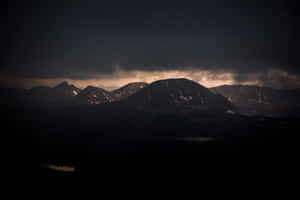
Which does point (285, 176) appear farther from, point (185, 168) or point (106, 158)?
point (106, 158)

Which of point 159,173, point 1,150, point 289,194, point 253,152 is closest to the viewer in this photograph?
point 289,194

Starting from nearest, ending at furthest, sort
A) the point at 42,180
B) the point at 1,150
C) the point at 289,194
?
the point at 289,194, the point at 42,180, the point at 1,150

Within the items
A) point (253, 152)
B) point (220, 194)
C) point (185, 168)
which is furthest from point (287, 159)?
point (220, 194)

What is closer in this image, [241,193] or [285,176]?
[241,193]

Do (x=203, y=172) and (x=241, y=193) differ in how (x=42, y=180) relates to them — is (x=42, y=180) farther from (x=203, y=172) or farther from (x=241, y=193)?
(x=241, y=193)

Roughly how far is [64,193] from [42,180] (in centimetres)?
2575

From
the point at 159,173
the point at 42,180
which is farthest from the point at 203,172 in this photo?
the point at 42,180

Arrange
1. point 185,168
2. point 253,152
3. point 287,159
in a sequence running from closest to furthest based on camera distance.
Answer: point 185,168
point 287,159
point 253,152

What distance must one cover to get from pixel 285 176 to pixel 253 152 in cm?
6101

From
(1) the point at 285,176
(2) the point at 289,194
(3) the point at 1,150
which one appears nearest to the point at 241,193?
(2) the point at 289,194

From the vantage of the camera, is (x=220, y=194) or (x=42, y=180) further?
(x=42, y=180)

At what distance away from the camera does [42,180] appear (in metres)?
118

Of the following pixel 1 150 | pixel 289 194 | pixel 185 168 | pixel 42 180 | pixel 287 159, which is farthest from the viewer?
pixel 1 150

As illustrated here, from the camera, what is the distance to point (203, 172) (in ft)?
429
